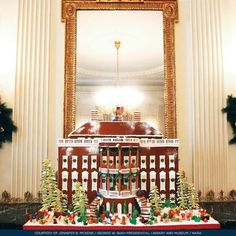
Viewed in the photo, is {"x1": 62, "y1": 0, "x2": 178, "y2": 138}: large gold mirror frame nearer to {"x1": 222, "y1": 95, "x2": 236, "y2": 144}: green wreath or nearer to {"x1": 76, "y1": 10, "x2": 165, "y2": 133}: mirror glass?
{"x1": 76, "y1": 10, "x2": 165, "y2": 133}: mirror glass

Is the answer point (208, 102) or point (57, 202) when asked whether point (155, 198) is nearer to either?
point (57, 202)

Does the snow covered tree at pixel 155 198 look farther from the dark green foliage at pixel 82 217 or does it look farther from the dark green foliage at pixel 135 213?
the dark green foliage at pixel 82 217

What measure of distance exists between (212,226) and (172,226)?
0.44 m

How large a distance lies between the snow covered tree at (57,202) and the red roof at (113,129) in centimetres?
82

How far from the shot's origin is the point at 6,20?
16.6 feet

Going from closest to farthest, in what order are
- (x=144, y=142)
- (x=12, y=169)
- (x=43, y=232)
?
(x=43, y=232), (x=144, y=142), (x=12, y=169)

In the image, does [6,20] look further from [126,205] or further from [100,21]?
[126,205]

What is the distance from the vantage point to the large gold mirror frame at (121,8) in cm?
504

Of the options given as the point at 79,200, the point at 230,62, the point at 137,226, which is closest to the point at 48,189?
the point at 79,200

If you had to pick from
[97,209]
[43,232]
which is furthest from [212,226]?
[43,232]

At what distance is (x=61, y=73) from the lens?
16.8 feet

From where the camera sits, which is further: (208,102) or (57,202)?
(208,102)

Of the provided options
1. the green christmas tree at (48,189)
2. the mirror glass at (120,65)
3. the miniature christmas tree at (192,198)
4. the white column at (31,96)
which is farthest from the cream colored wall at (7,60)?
the miniature christmas tree at (192,198)

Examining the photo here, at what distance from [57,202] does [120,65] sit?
2.39 metres
